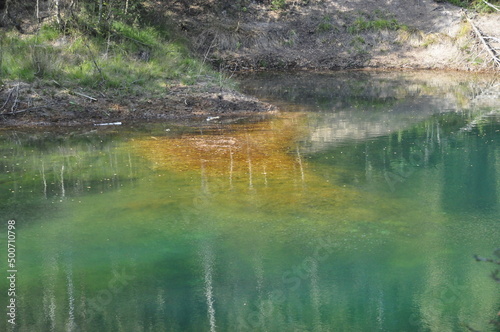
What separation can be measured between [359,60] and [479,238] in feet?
52.4

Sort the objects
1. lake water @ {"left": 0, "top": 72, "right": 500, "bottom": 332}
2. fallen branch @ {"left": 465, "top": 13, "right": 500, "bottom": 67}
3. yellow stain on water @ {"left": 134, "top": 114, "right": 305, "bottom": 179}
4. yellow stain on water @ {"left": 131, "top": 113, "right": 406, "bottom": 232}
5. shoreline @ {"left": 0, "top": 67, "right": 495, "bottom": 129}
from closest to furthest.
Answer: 1. lake water @ {"left": 0, "top": 72, "right": 500, "bottom": 332}
2. yellow stain on water @ {"left": 131, "top": 113, "right": 406, "bottom": 232}
3. yellow stain on water @ {"left": 134, "top": 114, "right": 305, "bottom": 179}
4. shoreline @ {"left": 0, "top": 67, "right": 495, "bottom": 129}
5. fallen branch @ {"left": 465, "top": 13, "right": 500, "bottom": 67}

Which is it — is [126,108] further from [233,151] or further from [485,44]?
[485,44]

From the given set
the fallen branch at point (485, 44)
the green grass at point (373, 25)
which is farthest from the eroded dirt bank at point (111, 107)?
the green grass at point (373, 25)

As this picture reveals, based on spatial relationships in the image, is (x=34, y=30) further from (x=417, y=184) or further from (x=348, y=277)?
(x=348, y=277)

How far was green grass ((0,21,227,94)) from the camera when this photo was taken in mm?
13445

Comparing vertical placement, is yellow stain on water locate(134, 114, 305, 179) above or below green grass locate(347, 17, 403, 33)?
below

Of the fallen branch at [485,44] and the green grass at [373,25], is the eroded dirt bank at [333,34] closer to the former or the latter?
the green grass at [373,25]

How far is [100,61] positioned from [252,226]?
324 inches

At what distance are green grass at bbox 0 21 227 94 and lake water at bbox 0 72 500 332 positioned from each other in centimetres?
169

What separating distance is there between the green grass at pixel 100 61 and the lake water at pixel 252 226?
66.4 inches

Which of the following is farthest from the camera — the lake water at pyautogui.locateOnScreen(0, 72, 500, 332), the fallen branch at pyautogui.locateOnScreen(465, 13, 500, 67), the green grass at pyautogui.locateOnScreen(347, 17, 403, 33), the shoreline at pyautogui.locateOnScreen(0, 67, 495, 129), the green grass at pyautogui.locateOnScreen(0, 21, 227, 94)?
the green grass at pyautogui.locateOnScreen(347, 17, 403, 33)

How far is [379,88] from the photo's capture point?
1798 cm

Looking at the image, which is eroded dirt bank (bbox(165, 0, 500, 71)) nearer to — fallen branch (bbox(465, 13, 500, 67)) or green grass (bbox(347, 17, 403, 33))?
green grass (bbox(347, 17, 403, 33))

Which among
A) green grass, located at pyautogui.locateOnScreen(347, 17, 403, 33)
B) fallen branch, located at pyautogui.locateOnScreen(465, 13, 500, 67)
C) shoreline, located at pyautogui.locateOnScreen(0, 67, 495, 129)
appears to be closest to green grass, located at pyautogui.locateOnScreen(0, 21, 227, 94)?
shoreline, located at pyautogui.locateOnScreen(0, 67, 495, 129)
